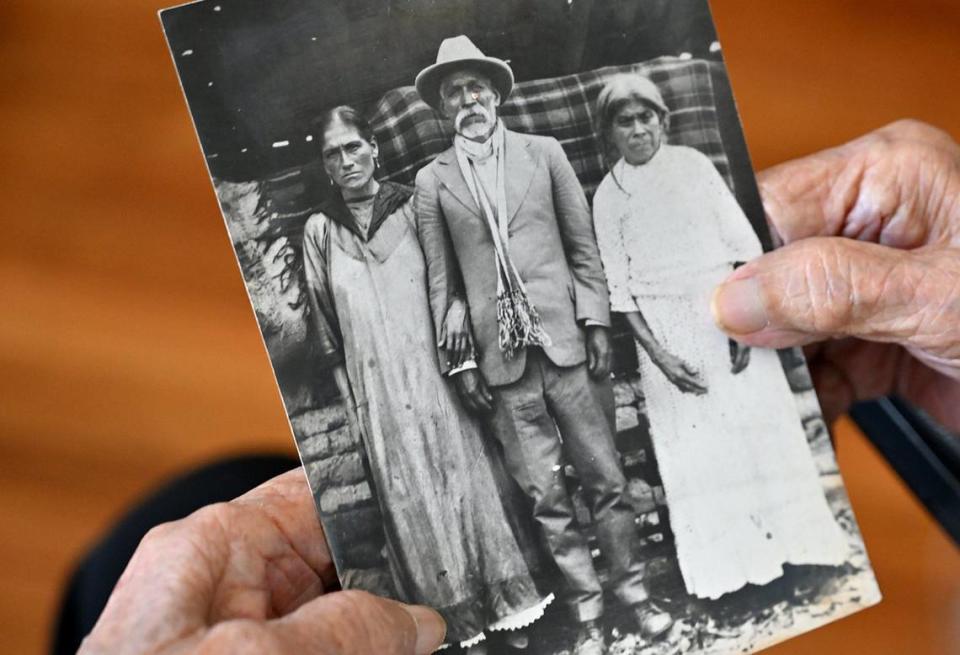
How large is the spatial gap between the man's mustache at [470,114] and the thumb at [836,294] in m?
0.21

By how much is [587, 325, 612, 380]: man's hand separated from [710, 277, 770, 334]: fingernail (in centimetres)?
9

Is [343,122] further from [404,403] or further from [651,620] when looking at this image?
[651,620]

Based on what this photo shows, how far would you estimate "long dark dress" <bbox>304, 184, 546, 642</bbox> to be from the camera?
615 mm

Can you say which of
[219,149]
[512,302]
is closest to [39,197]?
[219,149]

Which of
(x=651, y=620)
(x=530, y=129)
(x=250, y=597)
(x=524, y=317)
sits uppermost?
(x=530, y=129)

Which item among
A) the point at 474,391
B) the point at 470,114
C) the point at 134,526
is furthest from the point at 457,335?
the point at 134,526

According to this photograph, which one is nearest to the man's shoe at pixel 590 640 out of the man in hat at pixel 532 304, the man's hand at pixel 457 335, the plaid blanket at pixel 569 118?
the man in hat at pixel 532 304

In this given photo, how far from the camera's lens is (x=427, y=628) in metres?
0.59

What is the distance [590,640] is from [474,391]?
0.64 ft

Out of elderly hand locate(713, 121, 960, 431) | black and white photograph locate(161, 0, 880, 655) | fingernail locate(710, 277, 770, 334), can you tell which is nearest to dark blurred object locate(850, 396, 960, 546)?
elderly hand locate(713, 121, 960, 431)

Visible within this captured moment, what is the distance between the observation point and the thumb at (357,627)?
52 centimetres

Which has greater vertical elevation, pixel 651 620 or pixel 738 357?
pixel 738 357

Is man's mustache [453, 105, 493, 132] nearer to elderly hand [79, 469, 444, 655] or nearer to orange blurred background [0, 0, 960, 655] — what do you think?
elderly hand [79, 469, 444, 655]

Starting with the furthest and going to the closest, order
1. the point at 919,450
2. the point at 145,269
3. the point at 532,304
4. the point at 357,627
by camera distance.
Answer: the point at 145,269 → the point at 919,450 → the point at 532,304 → the point at 357,627
